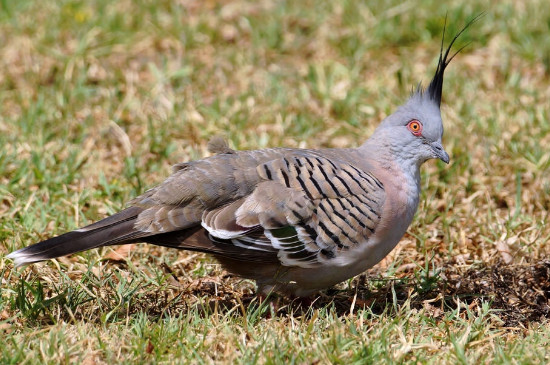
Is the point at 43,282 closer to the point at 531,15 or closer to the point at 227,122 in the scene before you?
the point at 227,122

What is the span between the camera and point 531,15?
26.4ft

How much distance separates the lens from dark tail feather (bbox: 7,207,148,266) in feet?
14.1

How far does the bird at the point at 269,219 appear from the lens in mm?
4414

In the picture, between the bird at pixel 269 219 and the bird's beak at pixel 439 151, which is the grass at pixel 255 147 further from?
the bird's beak at pixel 439 151

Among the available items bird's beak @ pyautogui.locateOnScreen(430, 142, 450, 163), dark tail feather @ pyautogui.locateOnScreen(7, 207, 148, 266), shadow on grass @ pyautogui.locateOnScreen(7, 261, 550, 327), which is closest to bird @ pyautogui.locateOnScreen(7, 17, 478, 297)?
dark tail feather @ pyautogui.locateOnScreen(7, 207, 148, 266)

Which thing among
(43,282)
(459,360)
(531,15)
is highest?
(531,15)

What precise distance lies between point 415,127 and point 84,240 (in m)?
2.14

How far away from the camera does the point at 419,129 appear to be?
16.7 feet

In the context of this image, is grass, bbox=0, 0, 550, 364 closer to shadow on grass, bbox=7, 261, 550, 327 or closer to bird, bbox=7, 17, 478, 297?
shadow on grass, bbox=7, 261, 550, 327

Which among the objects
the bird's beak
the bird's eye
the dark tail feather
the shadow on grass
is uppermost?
the bird's eye

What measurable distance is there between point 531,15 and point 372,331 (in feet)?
16.0

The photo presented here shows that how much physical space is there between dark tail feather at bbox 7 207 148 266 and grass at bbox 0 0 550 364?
11.5 inches

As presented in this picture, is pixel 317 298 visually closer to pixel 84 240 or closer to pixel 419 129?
pixel 419 129

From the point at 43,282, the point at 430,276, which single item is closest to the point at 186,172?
the point at 43,282
